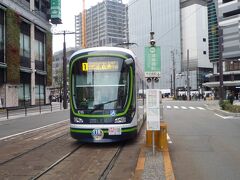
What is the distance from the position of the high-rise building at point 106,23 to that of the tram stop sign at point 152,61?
19887 millimetres

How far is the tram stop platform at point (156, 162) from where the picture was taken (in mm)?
8242

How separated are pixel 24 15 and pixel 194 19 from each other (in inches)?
3066

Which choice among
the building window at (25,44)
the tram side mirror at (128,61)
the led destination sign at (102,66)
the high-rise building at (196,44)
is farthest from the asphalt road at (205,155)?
the high-rise building at (196,44)

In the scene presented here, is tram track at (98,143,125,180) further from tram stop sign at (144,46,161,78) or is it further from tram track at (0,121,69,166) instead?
tram track at (0,121,69,166)

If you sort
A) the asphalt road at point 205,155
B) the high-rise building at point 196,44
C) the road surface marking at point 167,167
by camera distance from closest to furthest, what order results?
the road surface marking at point 167,167 → the asphalt road at point 205,155 → the high-rise building at point 196,44

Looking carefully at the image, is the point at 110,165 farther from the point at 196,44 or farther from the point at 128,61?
the point at 196,44

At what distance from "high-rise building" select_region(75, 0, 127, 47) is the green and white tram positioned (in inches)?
722

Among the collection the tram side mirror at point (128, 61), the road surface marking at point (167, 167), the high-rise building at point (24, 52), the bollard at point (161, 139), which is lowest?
the road surface marking at point (167, 167)

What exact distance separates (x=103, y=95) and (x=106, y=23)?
20.0 metres

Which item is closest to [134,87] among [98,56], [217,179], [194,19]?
[98,56]

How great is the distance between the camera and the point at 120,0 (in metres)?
34.0

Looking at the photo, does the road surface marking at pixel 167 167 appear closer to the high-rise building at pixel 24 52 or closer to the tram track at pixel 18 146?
the tram track at pixel 18 146

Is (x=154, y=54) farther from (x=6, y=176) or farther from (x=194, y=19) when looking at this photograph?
(x=194, y=19)

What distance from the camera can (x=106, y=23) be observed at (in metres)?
32.2
